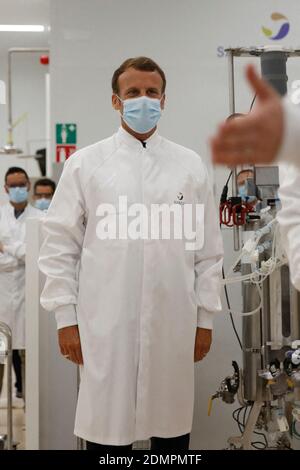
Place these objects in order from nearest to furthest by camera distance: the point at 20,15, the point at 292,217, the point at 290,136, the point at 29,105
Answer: the point at 290,136 < the point at 292,217 < the point at 20,15 < the point at 29,105

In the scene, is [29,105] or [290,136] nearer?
[290,136]

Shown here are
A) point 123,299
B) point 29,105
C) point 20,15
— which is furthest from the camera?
point 29,105

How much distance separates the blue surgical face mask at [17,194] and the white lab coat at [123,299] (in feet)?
2.64

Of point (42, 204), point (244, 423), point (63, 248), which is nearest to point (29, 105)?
point (42, 204)

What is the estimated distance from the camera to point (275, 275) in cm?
201

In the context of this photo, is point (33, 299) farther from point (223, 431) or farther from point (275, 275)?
point (223, 431)

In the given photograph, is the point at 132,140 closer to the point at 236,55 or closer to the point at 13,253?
the point at 236,55

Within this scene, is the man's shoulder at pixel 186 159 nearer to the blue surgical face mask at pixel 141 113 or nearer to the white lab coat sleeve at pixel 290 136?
the blue surgical face mask at pixel 141 113

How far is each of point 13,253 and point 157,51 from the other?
37.8 inches

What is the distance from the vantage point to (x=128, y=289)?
1.63 metres

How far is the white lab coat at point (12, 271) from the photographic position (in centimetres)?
243

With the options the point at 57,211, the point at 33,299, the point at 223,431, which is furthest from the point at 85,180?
the point at 223,431

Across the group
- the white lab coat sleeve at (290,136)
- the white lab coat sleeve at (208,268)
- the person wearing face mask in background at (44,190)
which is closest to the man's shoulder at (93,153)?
the white lab coat sleeve at (208,268)

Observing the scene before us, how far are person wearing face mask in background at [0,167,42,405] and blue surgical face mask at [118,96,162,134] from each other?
87 centimetres
